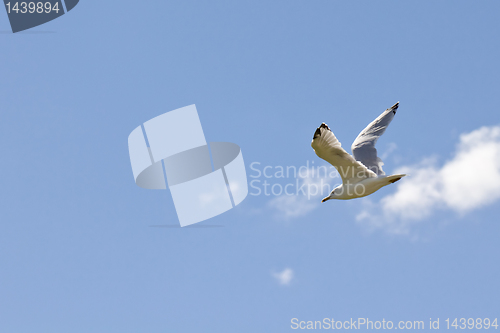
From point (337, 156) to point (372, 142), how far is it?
2576 mm

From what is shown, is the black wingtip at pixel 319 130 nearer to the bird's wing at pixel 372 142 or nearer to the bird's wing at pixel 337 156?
the bird's wing at pixel 337 156

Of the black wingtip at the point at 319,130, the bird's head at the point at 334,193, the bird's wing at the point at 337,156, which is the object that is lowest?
the bird's head at the point at 334,193

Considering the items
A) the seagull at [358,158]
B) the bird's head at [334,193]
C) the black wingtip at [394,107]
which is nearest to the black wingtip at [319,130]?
the seagull at [358,158]

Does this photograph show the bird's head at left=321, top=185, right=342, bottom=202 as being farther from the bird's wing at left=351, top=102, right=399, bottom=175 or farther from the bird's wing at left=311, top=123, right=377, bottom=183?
the bird's wing at left=351, top=102, right=399, bottom=175

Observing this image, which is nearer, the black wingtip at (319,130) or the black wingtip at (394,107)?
the black wingtip at (319,130)

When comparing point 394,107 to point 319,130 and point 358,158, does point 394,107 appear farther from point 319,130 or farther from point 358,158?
point 319,130

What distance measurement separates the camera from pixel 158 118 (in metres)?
15.7

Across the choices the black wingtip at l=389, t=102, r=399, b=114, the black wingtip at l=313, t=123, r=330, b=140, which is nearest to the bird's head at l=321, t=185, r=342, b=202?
the black wingtip at l=313, t=123, r=330, b=140

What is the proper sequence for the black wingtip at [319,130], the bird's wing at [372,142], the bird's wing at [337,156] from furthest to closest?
the bird's wing at [372,142]
the bird's wing at [337,156]
the black wingtip at [319,130]

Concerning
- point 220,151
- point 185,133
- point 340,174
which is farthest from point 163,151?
point 340,174

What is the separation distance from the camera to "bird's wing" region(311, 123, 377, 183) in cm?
1108

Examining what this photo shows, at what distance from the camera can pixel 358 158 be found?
1336cm

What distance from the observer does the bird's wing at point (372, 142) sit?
13.1 meters

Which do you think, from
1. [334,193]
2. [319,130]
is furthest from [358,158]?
[319,130]
